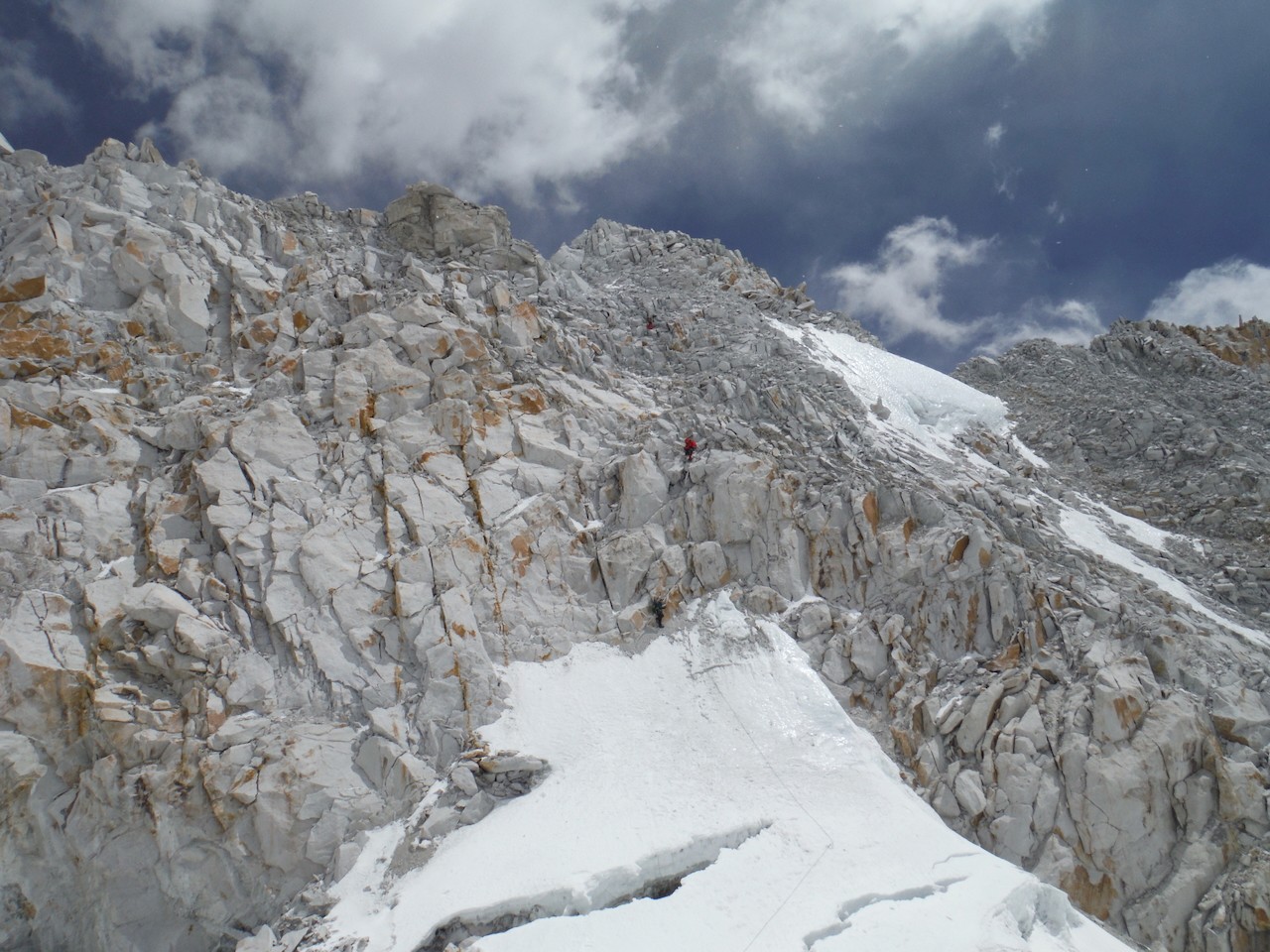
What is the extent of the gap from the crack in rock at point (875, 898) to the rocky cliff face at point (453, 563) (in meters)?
3.48

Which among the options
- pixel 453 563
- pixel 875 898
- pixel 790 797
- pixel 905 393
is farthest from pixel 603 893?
pixel 905 393

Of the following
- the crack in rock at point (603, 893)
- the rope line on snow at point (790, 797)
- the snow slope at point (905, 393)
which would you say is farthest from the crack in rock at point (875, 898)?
the snow slope at point (905, 393)

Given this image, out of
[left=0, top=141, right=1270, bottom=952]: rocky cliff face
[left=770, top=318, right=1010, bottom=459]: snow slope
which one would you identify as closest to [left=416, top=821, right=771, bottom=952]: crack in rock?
[left=0, top=141, right=1270, bottom=952]: rocky cliff face

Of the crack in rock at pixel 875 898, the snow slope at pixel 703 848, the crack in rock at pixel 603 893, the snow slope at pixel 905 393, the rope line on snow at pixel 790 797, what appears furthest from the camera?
the snow slope at pixel 905 393

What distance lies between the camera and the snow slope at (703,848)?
41.1 ft

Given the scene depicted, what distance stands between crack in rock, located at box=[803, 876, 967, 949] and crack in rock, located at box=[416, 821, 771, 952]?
252cm

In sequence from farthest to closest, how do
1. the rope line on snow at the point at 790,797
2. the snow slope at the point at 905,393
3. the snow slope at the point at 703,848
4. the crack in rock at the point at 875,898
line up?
1. the snow slope at the point at 905,393
2. the rope line on snow at the point at 790,797
3. the snow slope at the point at 703,848
4. the crack in rock at the point at 875,898

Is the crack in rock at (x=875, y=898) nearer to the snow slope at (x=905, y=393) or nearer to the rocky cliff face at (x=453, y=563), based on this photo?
the rocky cliff face at (x=453, y=563)

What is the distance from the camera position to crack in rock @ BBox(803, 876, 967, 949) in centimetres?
1230

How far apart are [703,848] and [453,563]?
10786 millimetres

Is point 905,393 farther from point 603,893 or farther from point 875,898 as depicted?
point 603,893

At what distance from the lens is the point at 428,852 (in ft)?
49.3

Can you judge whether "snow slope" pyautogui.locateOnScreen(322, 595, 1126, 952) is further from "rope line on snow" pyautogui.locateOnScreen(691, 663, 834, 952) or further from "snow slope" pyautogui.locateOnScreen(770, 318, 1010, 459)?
"snow slope" pyautogui.locateOnScreen(770, 318, 1010, 459)

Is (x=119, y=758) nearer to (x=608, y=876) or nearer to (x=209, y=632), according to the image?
(x=209, y=632)
